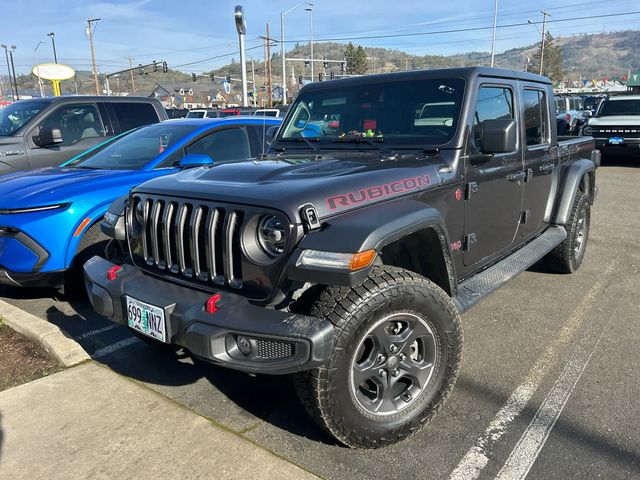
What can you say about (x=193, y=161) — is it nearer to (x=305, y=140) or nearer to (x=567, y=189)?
(x=305, y=140)

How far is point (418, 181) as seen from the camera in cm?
301

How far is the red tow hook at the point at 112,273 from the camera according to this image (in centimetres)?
291

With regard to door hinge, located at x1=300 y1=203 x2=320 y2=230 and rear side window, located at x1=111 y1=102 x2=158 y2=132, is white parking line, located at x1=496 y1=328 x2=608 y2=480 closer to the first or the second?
door hinge, located at x1=300 y1=203 x2=320 y2=230

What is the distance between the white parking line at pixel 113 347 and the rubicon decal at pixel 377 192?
2.33 meters

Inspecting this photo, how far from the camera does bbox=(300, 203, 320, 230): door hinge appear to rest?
7.87 ft

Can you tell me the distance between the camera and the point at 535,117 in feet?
14.7

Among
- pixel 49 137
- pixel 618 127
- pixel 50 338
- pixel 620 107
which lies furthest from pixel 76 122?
pixel 620 107

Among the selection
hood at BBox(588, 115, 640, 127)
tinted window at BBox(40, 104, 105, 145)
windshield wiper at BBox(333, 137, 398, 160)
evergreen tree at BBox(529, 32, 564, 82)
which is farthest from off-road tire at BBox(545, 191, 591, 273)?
evergreen tree at BBox(529, 32, 564, 82)

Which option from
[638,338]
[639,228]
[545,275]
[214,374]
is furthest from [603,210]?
[214,374]

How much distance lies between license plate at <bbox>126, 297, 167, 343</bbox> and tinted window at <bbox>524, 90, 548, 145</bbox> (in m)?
3.31

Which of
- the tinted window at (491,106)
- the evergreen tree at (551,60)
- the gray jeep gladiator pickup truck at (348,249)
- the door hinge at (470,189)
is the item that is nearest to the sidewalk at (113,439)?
the gray jeep gladiator pickup truck at (348,249)

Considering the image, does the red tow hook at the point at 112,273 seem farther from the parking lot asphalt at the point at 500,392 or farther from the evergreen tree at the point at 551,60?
the evergreen tree at the point at 551,60

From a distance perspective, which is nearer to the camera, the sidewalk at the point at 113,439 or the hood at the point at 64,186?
the sidewalk at the point at 113,439

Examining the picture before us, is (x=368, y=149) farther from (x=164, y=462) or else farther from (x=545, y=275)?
(x=545, y=275)
